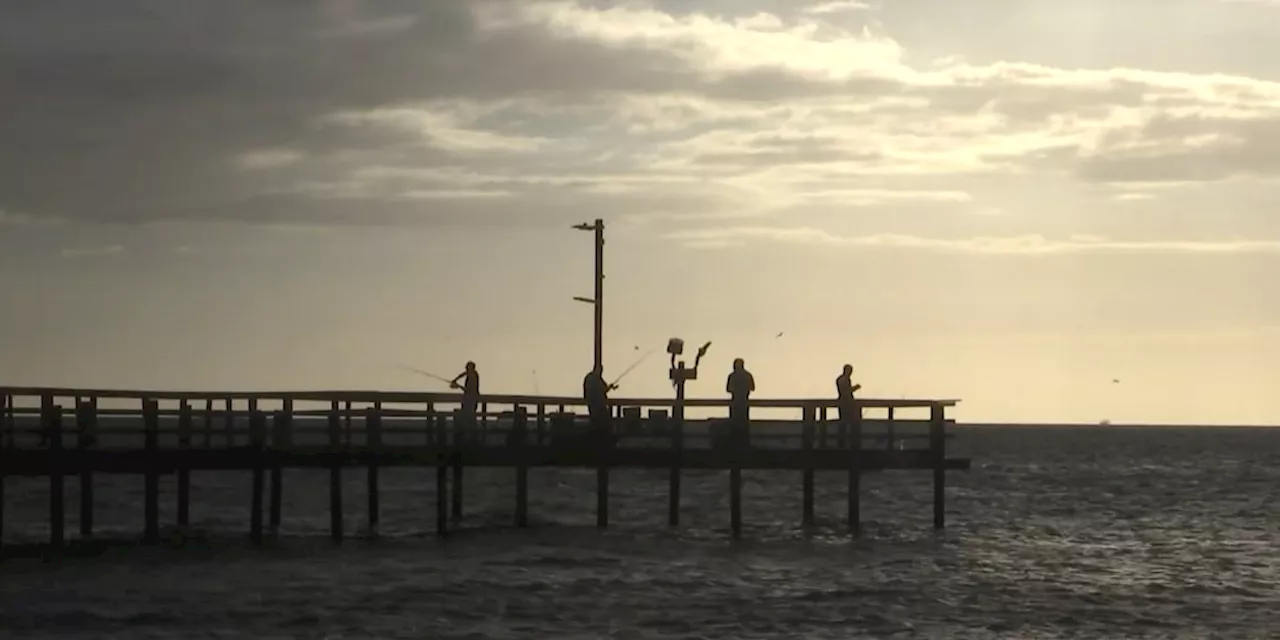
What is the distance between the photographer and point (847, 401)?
39094 millimetres

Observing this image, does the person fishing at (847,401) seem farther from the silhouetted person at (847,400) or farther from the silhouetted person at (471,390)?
the silhouetted person at (471,390)

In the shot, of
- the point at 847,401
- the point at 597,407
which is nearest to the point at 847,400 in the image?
the point at 847,401

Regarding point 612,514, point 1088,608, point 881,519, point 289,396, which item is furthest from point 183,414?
point 881,519

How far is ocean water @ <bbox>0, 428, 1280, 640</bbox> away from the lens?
29.1 metres

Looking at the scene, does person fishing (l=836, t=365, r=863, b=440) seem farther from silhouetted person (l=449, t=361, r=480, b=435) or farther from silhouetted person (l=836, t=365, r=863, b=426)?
silhouetted person (l=449, t=361, r=480, b=435)

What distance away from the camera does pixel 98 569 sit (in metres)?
35.3

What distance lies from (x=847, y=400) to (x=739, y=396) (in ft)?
6.80

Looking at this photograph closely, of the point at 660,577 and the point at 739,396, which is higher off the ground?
the point at 739,396

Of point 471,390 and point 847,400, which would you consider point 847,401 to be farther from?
point 471,390

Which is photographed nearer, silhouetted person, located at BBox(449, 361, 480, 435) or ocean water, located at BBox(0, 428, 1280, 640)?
ocean water, located at BBox(0, 428, 1280, 640)

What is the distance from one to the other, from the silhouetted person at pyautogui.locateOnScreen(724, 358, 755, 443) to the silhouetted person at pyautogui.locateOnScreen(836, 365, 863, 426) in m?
1.73

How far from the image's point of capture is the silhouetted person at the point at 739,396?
39.1 meters

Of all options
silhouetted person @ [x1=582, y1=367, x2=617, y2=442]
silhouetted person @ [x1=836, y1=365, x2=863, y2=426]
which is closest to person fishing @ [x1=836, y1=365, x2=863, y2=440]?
silhouetted person @ [x1=836, y1=365, x2=863, y2=426]

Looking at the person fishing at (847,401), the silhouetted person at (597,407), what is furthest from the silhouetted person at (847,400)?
the silhouetted person at (597,407)
